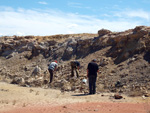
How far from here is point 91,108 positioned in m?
6.77

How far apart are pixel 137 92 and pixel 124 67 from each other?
3.64 m

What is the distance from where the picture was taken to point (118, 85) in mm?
10930

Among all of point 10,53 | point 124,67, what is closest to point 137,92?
point 124,67

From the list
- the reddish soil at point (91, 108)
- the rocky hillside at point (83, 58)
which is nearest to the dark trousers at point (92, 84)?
the rocky hillside at point (83, 58)

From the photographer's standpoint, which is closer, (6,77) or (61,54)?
(6,77)

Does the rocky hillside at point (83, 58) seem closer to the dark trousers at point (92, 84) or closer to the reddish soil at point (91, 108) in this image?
the dark trousers at point (92, 84)

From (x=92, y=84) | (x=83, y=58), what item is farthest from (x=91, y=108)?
(x=83, y=58)

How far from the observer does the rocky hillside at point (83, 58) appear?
37.4 ft

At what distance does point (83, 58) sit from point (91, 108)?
10439 mm

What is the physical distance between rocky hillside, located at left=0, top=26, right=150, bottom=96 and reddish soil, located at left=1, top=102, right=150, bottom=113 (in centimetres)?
231

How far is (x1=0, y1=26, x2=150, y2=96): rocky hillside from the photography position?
11.4 meters

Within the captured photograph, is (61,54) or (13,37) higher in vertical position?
(13,37)

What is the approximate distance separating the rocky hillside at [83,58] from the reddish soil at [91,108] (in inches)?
91.1

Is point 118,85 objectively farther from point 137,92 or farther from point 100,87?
point 137,92
